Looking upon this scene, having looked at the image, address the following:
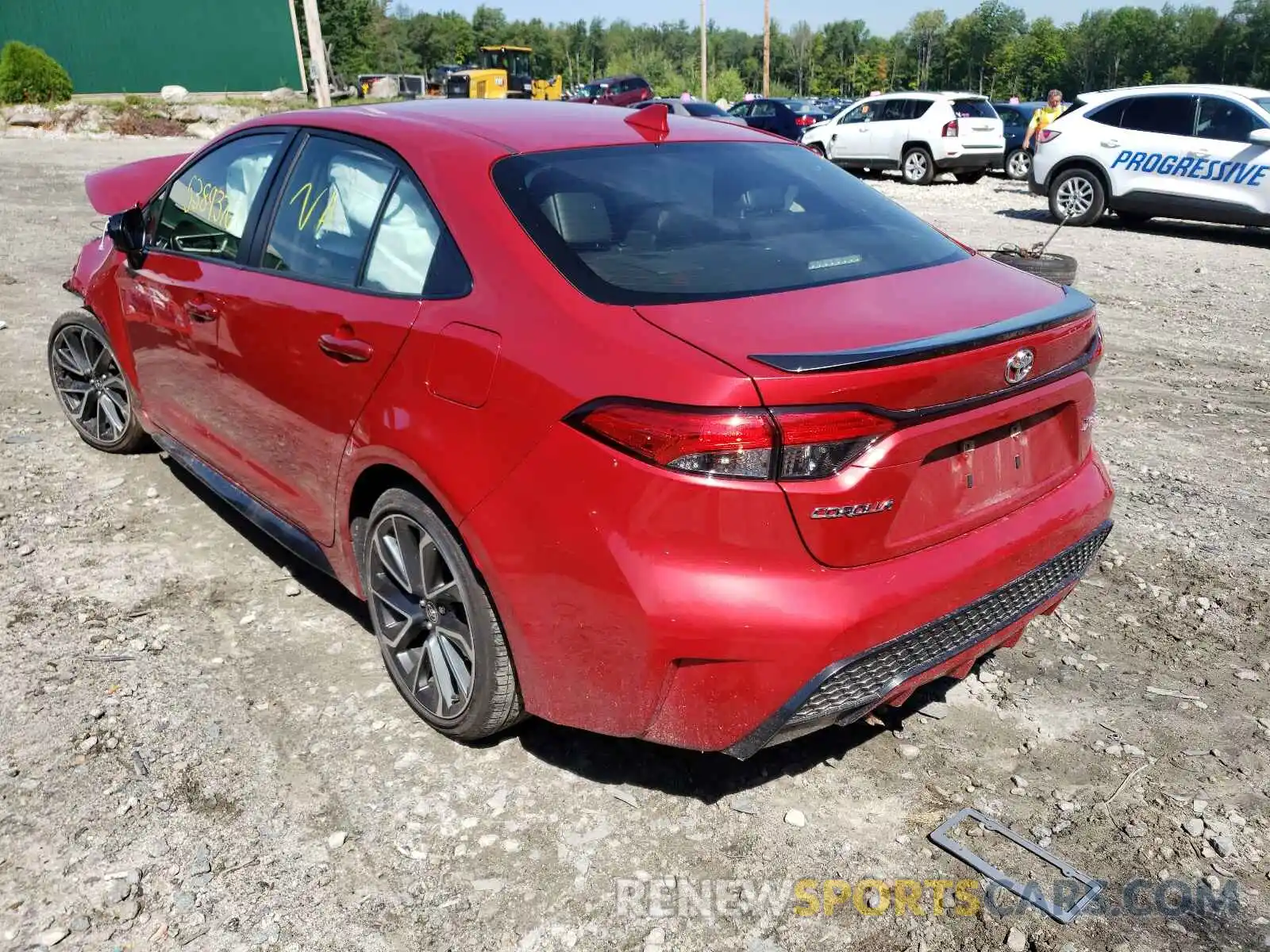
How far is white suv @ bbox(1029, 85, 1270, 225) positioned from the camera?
1159 centimetres

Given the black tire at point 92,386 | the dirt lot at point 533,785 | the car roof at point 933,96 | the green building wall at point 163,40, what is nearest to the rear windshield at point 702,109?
the car roof at point 933,96

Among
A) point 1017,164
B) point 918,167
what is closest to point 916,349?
point 918,167

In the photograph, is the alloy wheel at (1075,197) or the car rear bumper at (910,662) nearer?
the car rear bumper at (910,662)

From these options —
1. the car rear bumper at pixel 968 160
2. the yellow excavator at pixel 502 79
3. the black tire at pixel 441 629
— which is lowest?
the black tire at pixel 441 629

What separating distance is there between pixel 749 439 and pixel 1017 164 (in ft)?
65.2

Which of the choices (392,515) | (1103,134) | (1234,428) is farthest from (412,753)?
(1103,134)

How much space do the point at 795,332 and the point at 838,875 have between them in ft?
4.26

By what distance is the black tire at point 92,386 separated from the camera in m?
4.84

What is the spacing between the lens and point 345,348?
9.52ft

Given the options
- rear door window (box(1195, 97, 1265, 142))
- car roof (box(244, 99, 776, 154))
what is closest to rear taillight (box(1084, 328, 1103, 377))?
car roof (box(244, 99, 776, 154))

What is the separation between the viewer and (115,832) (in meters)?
2.58

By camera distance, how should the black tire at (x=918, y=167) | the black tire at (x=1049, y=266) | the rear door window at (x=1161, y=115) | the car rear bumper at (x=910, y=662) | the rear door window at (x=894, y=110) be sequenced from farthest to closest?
the rear door window at (x=894, y=110) → the black tire at (x=918, y=167) → the rear door window at (x=1161, y=115) → the black tire at (x=1049, y=266) → the car rear bumper at (x=910, y=662)

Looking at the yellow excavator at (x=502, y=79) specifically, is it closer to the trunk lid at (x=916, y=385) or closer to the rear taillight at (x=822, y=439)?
the trunk lid at (x=916, y=385)

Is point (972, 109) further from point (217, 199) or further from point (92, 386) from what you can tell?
point (217, 199)
